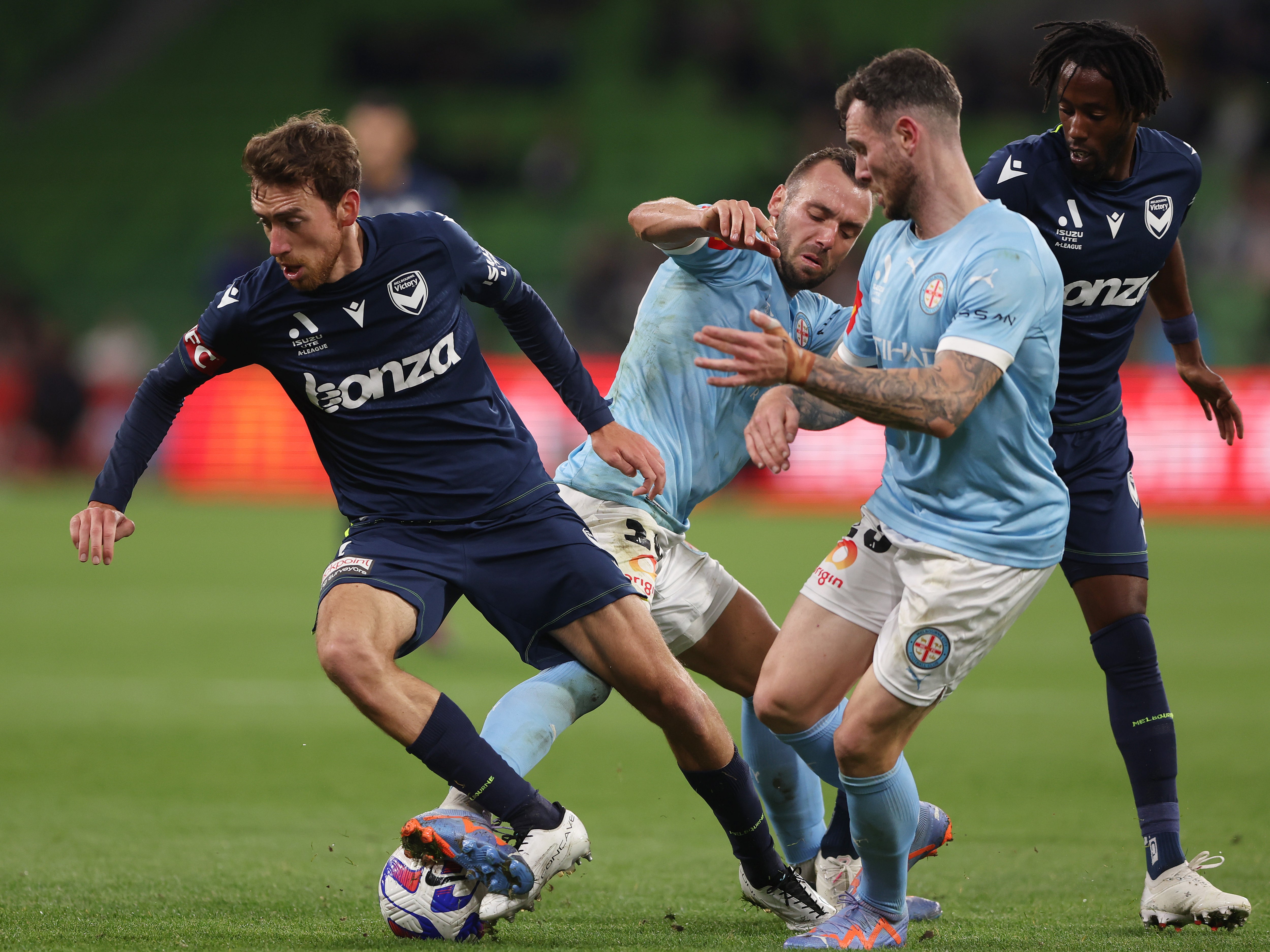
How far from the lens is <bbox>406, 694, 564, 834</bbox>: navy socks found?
3.89 metres

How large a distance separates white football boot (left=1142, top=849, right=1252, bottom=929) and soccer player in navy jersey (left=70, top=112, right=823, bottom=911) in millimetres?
1045

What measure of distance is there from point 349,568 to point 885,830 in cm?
161

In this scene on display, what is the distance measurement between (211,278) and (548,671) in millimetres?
13020

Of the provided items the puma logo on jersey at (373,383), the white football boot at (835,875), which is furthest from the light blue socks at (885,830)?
the puma logo on jersey at (373,383)

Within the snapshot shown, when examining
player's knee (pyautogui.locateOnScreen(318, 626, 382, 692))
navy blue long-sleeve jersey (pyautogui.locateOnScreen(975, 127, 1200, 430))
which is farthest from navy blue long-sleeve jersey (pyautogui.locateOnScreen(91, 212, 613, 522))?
navy blue long-sleeve jersey (pyautogui.locateOnScreen(975, 127, 1200, 430))

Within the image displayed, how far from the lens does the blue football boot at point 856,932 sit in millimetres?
3885

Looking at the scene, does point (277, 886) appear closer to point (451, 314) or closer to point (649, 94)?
point (451, 314)

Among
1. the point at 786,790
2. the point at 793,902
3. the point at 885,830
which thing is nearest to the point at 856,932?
the point at 885,830

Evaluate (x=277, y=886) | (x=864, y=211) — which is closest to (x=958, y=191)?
(x=864, y=211)

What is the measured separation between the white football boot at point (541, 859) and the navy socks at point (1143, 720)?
170 cm

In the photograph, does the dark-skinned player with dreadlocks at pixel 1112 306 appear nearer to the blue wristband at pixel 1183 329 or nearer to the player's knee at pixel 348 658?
the blue wristband at pixel 1183 329

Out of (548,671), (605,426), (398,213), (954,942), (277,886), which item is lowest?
(277,886)

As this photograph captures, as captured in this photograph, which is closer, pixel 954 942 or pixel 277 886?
pixel 954 942

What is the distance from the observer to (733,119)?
1001 inches
